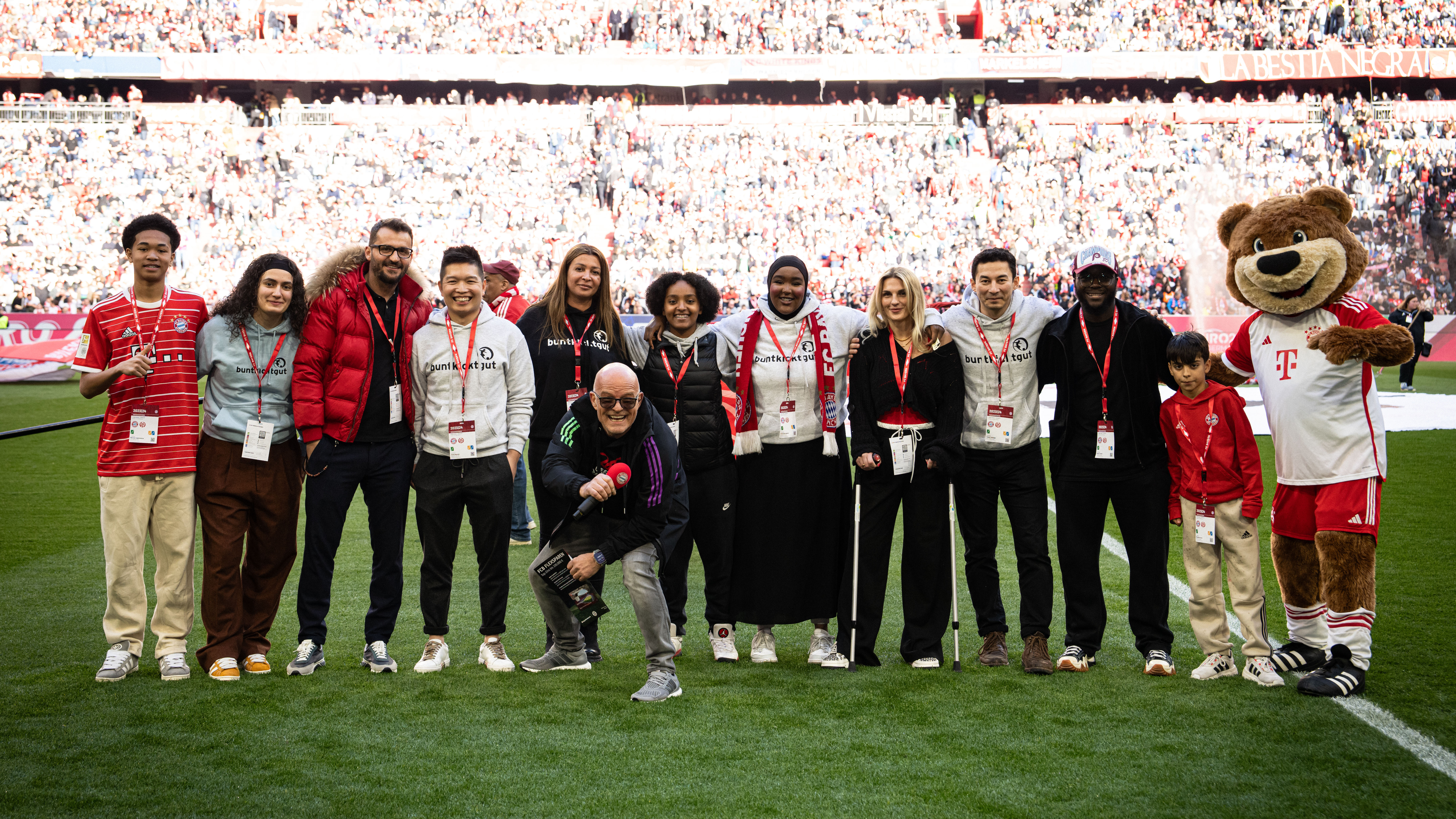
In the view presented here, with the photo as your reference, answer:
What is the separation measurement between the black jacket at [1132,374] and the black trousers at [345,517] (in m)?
2.86

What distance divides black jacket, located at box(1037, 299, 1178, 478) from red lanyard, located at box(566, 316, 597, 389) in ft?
6.86

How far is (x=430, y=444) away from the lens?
4.91m

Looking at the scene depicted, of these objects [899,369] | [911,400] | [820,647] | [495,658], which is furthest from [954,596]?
[495,658]

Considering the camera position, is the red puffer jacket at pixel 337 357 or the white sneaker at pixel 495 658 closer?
the red puffer jacket at pixel 337 357

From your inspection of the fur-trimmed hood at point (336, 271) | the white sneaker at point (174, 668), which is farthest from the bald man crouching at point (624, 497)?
the white sneaker at point (174, 668)

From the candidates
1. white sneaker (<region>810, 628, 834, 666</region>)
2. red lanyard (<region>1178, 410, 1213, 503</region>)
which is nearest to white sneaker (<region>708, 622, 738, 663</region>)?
white sneaker (<region>810, 628, 834, 666</region>)

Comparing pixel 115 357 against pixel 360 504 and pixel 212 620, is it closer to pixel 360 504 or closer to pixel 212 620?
pixel 212 620

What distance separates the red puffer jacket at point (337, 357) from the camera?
473 centimetres

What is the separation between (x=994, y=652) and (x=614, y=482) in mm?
1896

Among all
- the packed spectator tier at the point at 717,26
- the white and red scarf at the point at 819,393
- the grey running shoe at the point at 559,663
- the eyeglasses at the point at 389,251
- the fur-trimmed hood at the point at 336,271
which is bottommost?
the grey running shoe at the point at 559,663

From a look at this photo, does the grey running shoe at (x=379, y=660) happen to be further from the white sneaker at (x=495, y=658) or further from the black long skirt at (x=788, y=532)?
the black long skirt at (x=788, y=532)

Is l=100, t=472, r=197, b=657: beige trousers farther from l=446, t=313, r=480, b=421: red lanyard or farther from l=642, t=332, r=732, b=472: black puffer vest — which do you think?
l=642, t=332, r=732, b=472: black puffer vest

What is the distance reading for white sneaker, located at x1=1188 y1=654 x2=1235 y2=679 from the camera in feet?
15.3

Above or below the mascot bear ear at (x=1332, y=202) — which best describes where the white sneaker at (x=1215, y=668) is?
below
